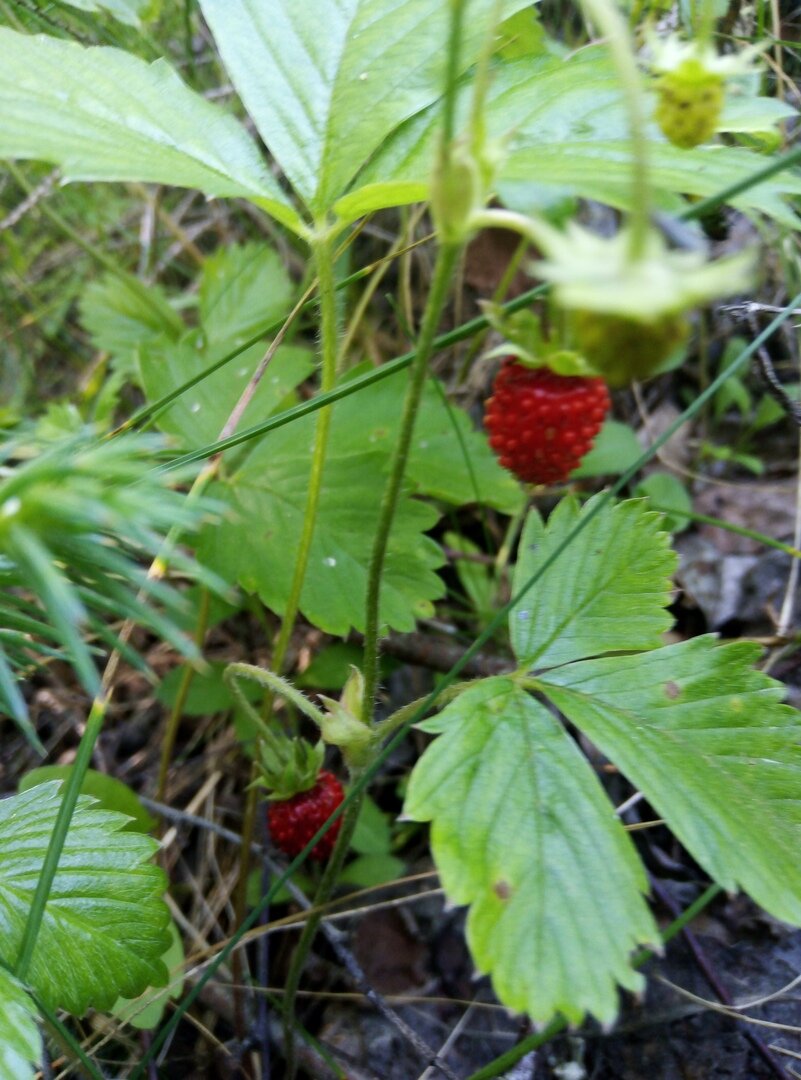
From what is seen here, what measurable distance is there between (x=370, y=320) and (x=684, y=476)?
A: 0.86 metres

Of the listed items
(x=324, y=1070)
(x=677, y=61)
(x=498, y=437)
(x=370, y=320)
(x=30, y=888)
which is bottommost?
(x=324, y=1070)

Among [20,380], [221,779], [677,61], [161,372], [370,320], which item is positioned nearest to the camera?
[677,61]

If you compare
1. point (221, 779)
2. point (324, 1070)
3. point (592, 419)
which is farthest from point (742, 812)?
point (221, 779)

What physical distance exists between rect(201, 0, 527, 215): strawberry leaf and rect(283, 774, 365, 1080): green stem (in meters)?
0.78

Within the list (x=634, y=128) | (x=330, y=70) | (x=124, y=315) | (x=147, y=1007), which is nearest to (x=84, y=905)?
(x=147, y=1007)

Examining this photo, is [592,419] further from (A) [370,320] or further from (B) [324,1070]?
(A) [370,320]

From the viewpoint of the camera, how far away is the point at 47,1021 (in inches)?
36.3

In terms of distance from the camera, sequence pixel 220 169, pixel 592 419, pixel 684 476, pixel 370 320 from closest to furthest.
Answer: pixel 592 419 < pixel 220 169 < pixel 684 476 < pixel 370 320

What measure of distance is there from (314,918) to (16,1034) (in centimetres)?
44

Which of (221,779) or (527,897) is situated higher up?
(527,897)

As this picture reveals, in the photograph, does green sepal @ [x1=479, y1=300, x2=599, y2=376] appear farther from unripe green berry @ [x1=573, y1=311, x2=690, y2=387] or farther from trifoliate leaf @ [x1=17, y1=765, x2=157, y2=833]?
trifoliate leaf @ [x1=17, y1=765, x2=157, y2=833]

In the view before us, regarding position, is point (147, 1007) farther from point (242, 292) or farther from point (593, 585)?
point (242, 292)

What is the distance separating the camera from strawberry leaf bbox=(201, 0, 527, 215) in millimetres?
1093

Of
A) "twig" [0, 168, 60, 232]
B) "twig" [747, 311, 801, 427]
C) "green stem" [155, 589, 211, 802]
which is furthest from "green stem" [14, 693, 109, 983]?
"twig" [0, 168, 60, 232]
